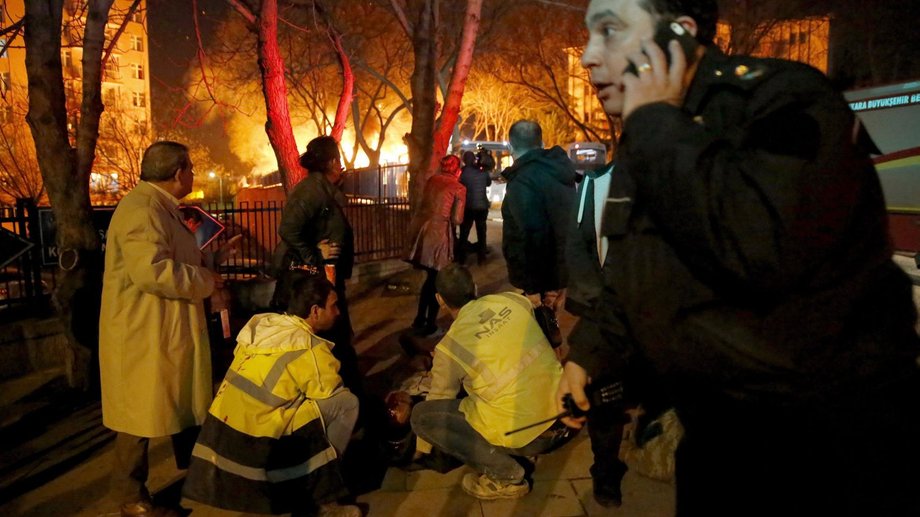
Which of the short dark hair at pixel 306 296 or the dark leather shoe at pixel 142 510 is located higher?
the short dark hair at pixel 306 296

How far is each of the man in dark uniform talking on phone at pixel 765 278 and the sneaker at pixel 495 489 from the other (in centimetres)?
261

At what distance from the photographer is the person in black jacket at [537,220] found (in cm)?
469

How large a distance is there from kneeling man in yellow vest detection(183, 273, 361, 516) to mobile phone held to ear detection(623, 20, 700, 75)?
8.72 ft

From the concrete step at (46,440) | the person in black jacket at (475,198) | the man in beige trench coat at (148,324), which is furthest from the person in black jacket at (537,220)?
the person in black jacket at (475,198)

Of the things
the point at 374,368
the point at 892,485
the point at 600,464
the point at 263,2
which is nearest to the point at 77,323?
the point at 374,368

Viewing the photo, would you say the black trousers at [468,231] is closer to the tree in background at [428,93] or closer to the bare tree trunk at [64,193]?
the tree in background at [428,93]

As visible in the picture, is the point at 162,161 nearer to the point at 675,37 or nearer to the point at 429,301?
the point at 675,37

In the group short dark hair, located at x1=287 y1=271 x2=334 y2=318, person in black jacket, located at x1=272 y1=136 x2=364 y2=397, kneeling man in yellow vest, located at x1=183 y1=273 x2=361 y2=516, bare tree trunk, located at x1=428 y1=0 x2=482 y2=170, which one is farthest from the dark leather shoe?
bare tree trunk, located at x1=428 y1=0 x2=482 y2=170

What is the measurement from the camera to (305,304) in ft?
12.8

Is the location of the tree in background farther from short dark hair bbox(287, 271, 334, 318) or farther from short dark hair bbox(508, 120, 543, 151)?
short dark hair bbox(287, 271, 334, 318)

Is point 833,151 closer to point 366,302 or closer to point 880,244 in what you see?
point 880,244

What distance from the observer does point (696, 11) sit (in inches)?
57.6

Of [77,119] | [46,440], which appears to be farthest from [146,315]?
[77,119]

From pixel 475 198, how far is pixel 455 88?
1848 mm
